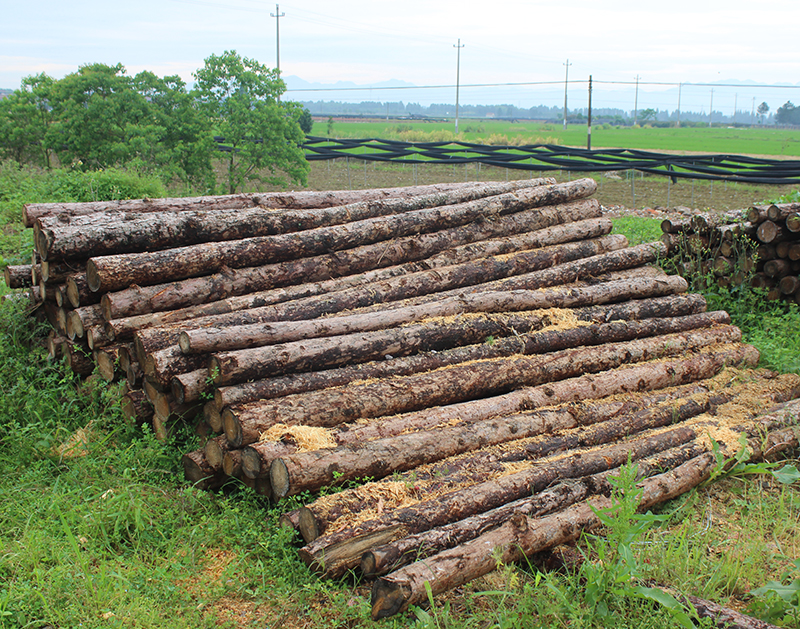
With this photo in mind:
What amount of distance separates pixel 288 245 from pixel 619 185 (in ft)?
59.3

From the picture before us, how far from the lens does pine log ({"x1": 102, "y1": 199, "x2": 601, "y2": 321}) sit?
5.57 meters

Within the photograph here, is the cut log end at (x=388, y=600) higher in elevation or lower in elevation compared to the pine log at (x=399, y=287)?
lower

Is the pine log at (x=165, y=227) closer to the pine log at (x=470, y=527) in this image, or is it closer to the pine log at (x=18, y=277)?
the pine log at (x=18, y=277)

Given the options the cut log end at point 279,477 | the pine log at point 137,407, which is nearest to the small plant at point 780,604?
the cut log end at point 279,477

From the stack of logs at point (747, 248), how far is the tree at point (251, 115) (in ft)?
40.1

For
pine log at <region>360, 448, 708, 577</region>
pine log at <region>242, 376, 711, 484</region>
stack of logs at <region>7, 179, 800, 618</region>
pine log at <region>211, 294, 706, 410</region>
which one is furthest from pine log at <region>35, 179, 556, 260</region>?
pine log at <region>360, 448, 708, 577</region>

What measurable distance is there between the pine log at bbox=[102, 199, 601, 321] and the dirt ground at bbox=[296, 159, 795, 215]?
850 cm

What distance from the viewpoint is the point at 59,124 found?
17547 mm

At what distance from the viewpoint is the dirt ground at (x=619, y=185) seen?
1728cm

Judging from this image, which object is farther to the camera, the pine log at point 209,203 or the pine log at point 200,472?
the pine log at point 209,203

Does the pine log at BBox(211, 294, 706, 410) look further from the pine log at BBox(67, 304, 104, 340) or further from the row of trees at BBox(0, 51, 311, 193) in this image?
the row of trees at BBox(0, 51, 311, 193)

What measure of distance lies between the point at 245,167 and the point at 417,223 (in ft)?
43.1

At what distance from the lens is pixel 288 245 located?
21.0 feet

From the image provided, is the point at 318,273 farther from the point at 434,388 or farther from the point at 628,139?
the point at 628,139
